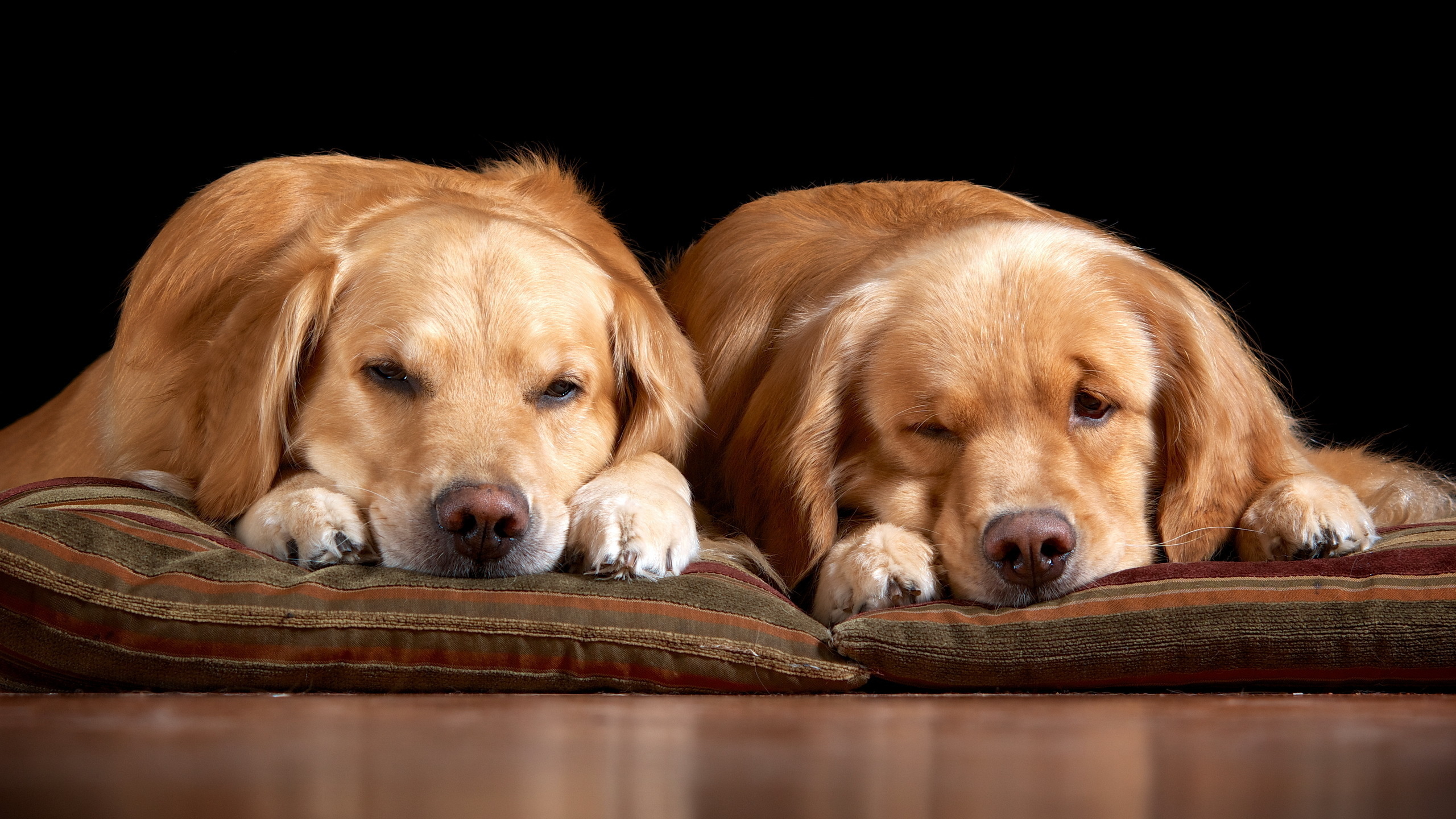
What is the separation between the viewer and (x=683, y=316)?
13.3 ft

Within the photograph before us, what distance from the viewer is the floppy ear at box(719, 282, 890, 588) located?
313 cm

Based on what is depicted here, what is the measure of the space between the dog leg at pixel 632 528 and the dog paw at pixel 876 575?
341 millimetres

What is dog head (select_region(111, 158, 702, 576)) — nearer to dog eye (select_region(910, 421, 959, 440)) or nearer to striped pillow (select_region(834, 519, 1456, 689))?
dog eye (select_region(910, 421, 959, 440))

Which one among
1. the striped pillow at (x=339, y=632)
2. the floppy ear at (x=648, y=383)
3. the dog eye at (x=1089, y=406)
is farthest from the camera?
the floppy ear at (x=648, y=383)

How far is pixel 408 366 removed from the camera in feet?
9.57

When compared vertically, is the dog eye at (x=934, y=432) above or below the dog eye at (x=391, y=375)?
below

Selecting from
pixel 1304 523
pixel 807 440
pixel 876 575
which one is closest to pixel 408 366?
pixel 807 440

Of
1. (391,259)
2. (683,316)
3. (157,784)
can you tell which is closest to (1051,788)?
(157,784)

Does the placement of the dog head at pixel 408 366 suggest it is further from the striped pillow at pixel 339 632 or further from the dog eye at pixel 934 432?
the dog eye at pixel 934 432

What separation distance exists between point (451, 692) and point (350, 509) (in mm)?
593

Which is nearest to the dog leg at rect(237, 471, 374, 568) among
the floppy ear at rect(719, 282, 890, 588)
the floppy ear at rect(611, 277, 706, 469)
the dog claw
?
the floppy ear at rect(611, 277, 706, 469)

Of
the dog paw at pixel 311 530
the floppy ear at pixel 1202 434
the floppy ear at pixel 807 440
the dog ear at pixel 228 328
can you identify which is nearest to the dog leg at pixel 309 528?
the dog paw at pixel 311 530

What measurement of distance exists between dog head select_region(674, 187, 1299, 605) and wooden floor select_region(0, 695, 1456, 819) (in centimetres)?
77

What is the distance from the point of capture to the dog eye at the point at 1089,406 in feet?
10.0
